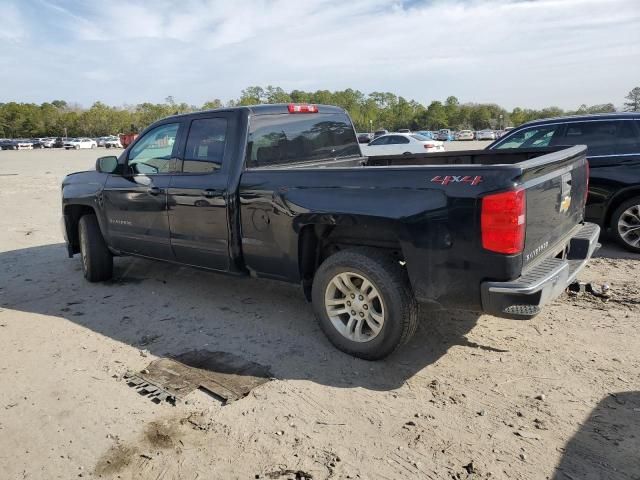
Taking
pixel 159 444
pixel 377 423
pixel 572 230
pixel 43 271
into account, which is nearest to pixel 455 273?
pixel 377 423

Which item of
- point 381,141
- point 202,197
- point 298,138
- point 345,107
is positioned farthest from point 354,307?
point 345,107

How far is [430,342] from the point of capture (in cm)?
410

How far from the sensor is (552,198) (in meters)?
3.57

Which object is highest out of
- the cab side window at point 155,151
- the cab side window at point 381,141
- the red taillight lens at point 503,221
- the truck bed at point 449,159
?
the cab side window at point 155,151

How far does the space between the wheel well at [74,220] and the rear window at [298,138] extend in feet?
9.59

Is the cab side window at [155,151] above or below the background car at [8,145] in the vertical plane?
above

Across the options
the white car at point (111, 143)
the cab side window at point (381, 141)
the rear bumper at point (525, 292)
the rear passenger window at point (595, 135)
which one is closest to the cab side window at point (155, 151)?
the rear bumper at point (525, 292)

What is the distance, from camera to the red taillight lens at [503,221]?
118 inches

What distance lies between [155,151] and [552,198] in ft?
12.5

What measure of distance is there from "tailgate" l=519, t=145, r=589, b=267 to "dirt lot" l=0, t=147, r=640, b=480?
0.86 metres

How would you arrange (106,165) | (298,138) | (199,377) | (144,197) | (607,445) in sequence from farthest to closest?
(106,165) → (144,197) → (298,138) → (199,377) → (607,445)

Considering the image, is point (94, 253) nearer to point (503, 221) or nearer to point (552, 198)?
point (503, 221)

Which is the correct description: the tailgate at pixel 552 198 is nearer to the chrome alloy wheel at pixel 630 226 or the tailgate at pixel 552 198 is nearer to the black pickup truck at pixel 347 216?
the black pickup truck at pixel 347 216

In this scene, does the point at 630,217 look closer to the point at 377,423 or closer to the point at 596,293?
the point at 596,293
